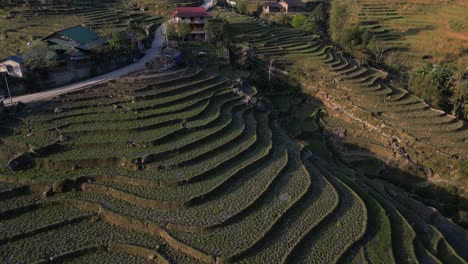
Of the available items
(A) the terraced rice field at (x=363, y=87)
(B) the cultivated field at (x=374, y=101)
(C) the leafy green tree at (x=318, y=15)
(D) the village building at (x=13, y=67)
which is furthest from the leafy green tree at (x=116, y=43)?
(C) the leafy green tree at (x=318, y=15)

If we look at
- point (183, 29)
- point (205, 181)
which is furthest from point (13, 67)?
point (183, 29)

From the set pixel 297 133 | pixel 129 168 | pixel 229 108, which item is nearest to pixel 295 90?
pixel 297 133

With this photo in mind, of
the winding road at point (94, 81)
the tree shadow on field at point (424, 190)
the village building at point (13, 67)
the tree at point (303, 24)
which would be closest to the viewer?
the tree shadow on field at point (424, 190)

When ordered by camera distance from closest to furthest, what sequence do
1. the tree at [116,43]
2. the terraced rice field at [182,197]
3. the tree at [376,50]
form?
the terraced rice field at [182,197]
the tree at [116,43]
the tree at [376,50]

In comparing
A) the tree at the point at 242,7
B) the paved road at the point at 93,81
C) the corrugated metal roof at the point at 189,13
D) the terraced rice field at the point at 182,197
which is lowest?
the terraced rice field at the point at 182,197

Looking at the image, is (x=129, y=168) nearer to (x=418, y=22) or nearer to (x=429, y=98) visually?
(x=429, y=98)

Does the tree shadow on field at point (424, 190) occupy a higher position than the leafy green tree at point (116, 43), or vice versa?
the leafy green tree at point (116, 43)

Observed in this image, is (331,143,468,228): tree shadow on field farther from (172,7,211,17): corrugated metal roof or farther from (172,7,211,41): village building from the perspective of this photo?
(172,7,211,17): corrugated metal roof

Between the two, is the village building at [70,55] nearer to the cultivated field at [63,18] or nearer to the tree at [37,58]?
the tree at [37,58]
